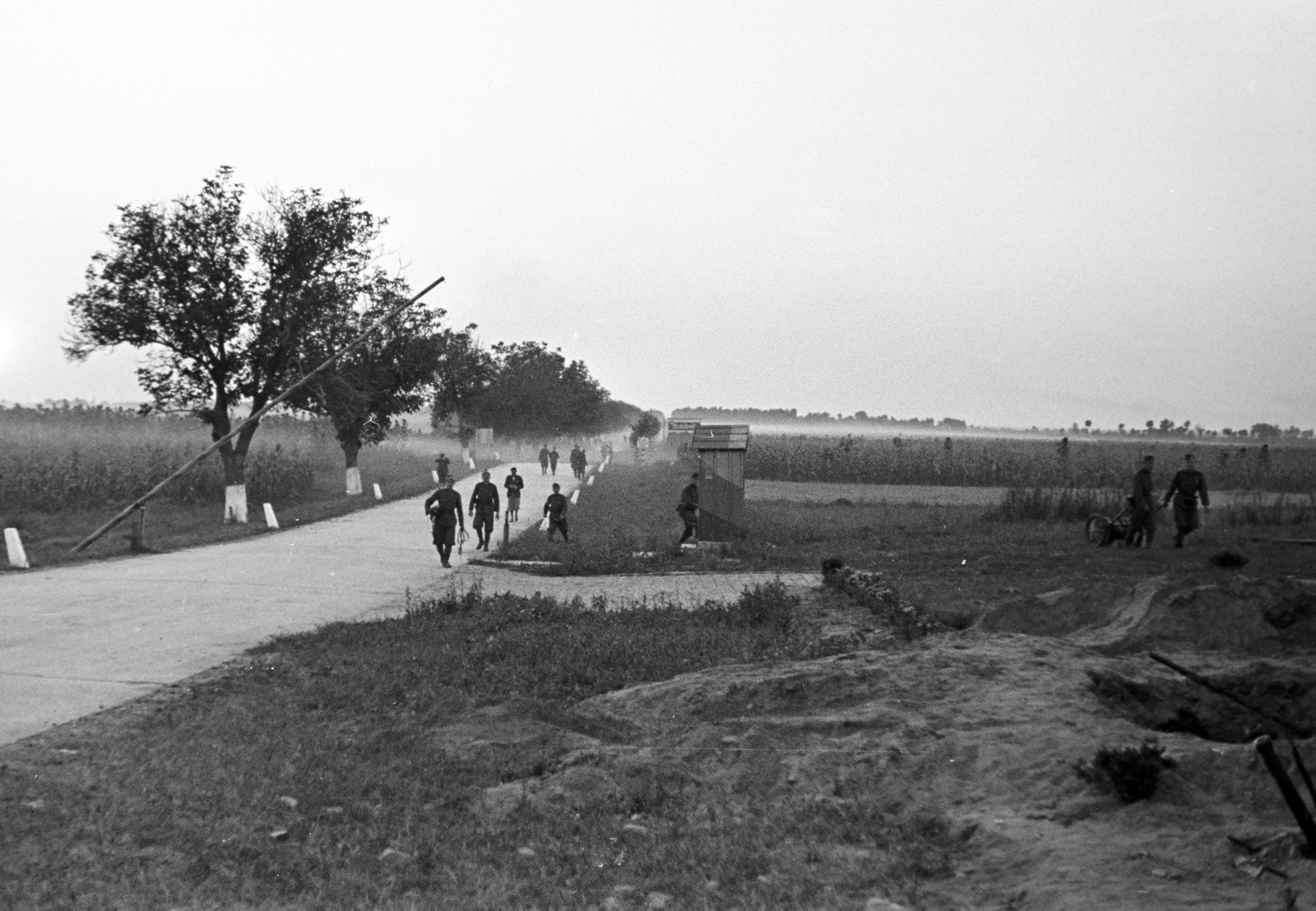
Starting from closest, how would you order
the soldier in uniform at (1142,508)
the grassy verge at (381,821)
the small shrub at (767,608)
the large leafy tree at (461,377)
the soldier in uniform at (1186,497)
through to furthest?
1. the grassy verge at (381,821)
2. the small shrub at (767,608)
3. the soldier in uniform at (1142,508)
4. the soldier in uniform at (1186,497)
5. the large leafy tree at (461,377)

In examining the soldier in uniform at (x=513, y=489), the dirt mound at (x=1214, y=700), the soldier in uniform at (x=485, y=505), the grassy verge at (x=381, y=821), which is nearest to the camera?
the grassy verge at (x=381, y=821)

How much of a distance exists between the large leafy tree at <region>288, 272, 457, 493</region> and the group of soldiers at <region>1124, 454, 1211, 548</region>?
1964 centimetres

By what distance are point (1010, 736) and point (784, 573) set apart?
40.0 ft

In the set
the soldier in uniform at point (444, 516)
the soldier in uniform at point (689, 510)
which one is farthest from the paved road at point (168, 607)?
the soldier in uniform at point (689, 510)

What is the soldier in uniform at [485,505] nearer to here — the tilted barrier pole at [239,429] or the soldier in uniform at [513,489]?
the soldier in uniform at [513,489]

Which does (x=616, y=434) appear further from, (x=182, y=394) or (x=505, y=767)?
(x=505, y=767)

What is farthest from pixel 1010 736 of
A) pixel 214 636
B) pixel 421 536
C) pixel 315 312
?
pixel 315 312

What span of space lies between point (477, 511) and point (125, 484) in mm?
13223

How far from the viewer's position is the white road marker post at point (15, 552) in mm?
18656

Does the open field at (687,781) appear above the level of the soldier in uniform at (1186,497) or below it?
below

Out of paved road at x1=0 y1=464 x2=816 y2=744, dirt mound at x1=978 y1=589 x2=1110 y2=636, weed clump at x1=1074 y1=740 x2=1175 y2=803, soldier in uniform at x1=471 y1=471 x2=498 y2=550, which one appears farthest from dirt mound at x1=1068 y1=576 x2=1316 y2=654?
soldier in uniform at x1=471 y1=471 x2=498 y2=550

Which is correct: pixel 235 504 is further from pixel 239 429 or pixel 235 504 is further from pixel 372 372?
pixel 239 429

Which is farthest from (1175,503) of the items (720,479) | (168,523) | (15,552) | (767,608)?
(168,523)

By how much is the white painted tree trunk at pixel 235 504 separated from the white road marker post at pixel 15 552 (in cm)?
1117
